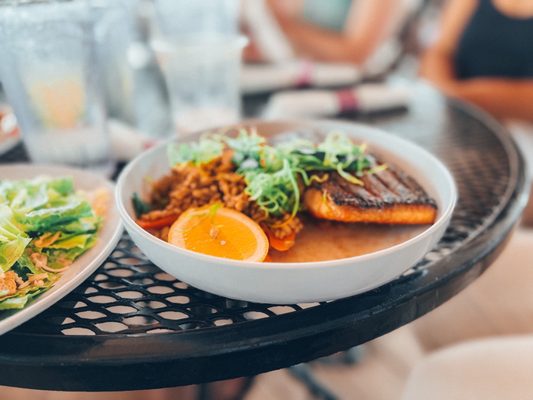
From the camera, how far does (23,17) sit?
837 mm

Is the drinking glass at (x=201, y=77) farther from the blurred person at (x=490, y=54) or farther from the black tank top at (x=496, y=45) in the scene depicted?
the black tank top at (x=496, y=45)

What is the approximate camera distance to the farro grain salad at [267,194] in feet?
2.13

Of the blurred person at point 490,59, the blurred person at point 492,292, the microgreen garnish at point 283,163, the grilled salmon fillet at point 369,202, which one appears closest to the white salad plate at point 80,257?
the microgreen garnish at point 283,163

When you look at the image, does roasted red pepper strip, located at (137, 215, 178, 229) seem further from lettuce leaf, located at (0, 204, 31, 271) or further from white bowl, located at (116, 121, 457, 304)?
lettuce leaf, located at (0, 204, 31, 271)

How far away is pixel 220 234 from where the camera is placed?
634 mm

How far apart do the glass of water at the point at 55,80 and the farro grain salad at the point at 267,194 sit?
0.25m

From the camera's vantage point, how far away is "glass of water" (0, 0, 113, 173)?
0.85 m

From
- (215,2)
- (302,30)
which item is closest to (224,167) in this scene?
(215,2)

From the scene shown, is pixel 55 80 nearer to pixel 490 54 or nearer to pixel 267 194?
pixel 267 194

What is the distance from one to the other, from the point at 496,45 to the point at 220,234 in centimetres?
199

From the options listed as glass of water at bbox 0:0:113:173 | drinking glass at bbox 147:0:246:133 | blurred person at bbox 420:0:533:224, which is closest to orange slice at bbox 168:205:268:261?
glass of water at bbox 0:0:113:173

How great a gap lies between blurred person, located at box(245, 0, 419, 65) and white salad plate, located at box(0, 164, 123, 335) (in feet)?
4.54

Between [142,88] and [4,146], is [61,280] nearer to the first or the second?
[4,146]

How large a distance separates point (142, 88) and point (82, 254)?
89 cm
